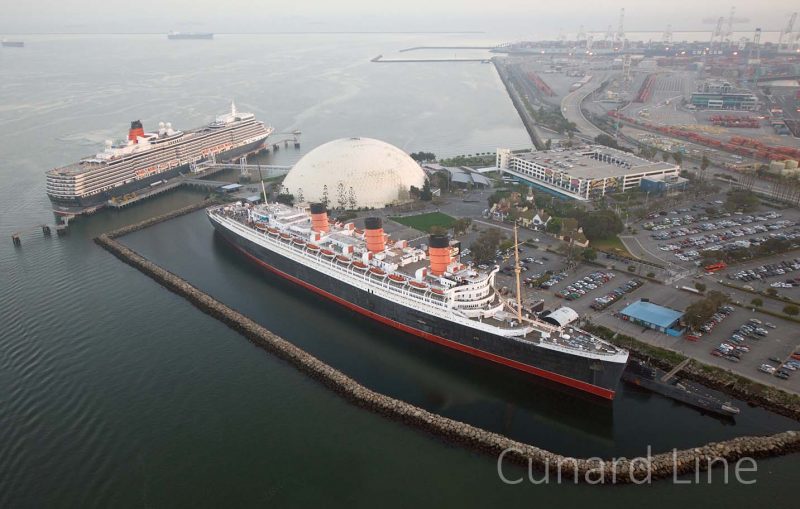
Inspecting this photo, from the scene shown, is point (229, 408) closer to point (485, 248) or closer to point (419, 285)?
point (419, 285)

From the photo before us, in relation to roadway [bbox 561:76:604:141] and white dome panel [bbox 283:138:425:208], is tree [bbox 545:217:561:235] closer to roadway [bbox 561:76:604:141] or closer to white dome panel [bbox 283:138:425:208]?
white dome panel [bbox 283:138:425:208]

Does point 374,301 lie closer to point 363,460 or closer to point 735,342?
point 363,460

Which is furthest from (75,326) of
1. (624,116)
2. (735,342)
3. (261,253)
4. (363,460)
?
(624,116)

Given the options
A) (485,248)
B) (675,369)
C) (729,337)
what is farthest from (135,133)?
(729,337)

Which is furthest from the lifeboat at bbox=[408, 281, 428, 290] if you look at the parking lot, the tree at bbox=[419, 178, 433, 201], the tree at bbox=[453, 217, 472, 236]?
the tree at bbox=[419, 178, 433, 201]

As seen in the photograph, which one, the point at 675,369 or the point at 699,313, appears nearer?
the point at 675,369

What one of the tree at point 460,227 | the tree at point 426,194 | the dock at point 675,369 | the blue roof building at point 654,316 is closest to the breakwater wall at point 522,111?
the tree at point 426,194
